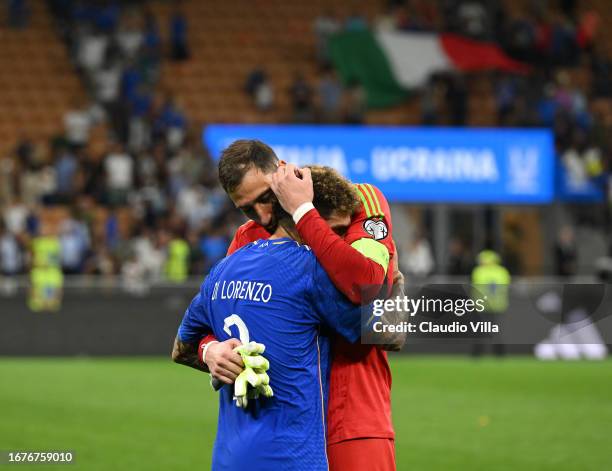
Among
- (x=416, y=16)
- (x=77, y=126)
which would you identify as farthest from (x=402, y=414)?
(x=416, y=16)

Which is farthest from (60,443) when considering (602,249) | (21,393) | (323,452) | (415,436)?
(602,249)

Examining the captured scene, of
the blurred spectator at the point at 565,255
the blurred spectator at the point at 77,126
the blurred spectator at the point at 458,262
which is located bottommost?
the blurred spectator at the point at 458,262

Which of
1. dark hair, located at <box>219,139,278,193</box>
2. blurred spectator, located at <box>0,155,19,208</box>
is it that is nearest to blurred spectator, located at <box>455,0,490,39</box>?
blurred spectator, located at <box>0,155,19,208</box>

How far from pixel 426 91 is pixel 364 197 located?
23.0 metres

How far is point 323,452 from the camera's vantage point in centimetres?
416

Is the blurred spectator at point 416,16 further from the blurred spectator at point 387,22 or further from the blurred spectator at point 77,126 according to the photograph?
the blurred spectator at point 77,126

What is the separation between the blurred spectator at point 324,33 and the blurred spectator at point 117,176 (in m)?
6.71

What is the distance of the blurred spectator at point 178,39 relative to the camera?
1075 inches

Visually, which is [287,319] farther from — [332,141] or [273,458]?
[332,141]

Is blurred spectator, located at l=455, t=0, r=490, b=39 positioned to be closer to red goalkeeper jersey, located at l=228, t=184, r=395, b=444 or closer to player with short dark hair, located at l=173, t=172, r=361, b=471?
red goalkeeper jersey, located at l=228, t=184, r=395, b=444

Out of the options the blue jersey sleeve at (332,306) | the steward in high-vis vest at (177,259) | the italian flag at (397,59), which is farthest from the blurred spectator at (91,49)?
the blue jersey sleeve at (332,306)

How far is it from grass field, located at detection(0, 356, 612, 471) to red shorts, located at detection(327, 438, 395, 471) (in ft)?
15.7

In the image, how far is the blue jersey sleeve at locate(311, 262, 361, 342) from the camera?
4.08 metres

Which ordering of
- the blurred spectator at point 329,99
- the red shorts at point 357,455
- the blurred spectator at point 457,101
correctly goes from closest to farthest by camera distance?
the red shorts at point 357,455, the blurred spectator at point 329,99, the blurred spectator at point 457,101
